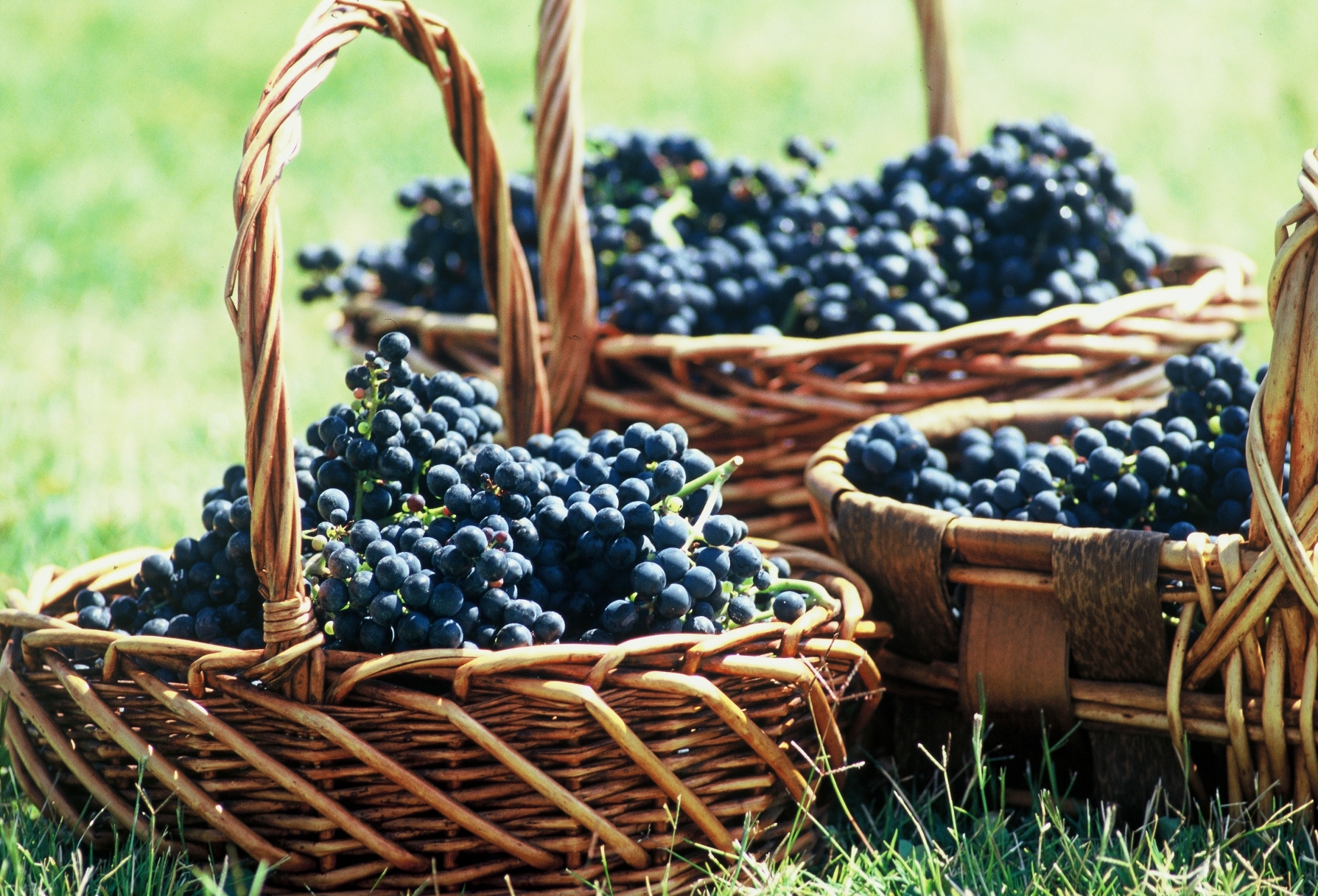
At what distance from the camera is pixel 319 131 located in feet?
17.9

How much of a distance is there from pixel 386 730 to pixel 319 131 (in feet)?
16.3

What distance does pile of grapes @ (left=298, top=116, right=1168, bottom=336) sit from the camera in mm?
1774

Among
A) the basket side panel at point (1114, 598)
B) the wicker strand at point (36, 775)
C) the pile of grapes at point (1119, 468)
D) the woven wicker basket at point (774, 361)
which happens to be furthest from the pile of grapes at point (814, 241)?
the wicker strand at point (36, 775)

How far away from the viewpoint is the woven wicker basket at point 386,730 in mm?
965

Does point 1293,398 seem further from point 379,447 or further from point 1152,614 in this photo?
point 379,447

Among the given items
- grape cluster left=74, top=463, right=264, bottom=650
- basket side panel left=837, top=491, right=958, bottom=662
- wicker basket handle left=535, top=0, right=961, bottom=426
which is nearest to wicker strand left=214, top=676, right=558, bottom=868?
grape cluster left=74, top=463, right=264, bottom=650

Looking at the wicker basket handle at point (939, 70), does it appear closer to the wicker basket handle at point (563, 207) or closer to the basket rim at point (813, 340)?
the basket rim at point (813, 340)

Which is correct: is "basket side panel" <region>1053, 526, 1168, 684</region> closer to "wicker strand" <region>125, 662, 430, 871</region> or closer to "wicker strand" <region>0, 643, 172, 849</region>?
"wicker strand" <region>125, 662, 430, 871</region>

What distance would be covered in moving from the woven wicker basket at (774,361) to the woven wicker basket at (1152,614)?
13.2 inches

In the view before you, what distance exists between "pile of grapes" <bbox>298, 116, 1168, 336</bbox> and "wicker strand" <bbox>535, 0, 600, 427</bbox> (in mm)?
148

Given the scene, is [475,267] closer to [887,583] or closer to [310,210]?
[887,583]

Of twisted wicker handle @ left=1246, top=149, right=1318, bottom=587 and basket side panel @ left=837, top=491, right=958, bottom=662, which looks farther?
basket side panel @ left=837, top=491, right=958, bottom=662

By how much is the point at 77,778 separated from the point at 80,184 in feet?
13.3

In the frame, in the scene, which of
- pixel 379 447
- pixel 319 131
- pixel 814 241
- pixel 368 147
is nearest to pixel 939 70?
pixel 814 241
